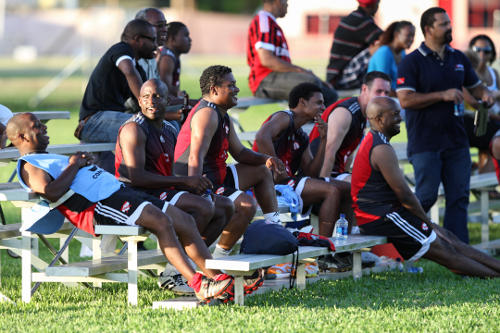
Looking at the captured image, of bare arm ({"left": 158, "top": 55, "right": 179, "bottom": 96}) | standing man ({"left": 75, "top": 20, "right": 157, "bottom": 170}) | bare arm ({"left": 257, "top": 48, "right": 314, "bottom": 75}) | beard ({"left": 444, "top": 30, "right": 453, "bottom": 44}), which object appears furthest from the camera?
bare arm ({"left": 257, "top": 48, "right": 314, "bottom": 75})

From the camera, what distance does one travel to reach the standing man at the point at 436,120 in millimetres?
8391

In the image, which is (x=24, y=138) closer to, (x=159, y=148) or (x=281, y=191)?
(x=159, y=148)

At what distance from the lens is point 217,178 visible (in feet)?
23.1

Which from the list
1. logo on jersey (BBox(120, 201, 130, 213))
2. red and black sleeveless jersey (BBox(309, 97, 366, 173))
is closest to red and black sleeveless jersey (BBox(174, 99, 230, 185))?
logo on jersey (BBox(120, 201, 130, 213))

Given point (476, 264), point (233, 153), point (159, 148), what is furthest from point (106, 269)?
point (476, 264)

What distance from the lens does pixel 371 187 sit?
24.1 ft

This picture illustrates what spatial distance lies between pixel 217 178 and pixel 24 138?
60.7 inches

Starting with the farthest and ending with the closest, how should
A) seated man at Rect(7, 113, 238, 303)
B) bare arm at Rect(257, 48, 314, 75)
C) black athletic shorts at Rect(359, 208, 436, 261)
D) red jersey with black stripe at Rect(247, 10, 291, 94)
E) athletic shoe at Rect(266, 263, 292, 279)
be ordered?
bare arm at Rect(257, 48, 314, 75) < red jersey with black stripe at Rect(247, 10, 291, 94) < black athletic shorts at Rect(359, 208, 436, 261) < athletic shoe at Rect(266, 263, 292, 279) < seated man at Rect(7, 113, 238, 303)

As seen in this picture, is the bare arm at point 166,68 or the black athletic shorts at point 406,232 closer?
the black athletic shorts at point 406,232

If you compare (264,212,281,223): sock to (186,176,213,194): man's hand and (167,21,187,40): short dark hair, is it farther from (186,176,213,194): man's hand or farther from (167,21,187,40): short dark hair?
(167,21,187,40): short dark hair

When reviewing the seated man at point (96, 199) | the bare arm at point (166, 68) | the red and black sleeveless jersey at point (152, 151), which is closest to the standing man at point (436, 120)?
the bare arm at point (166, 68)

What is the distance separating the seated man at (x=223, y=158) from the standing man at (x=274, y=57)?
2766 mm

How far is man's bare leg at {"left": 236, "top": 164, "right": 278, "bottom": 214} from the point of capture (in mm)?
7211

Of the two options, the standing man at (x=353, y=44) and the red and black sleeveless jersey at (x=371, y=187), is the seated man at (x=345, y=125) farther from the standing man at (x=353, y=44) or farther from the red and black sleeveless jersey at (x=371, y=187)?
the standing man at (x=353, y=44)
